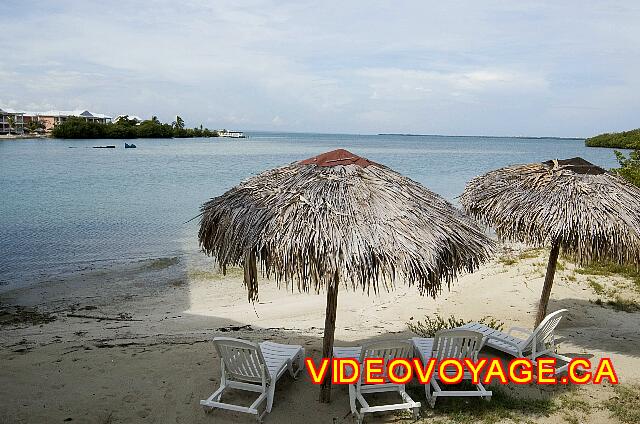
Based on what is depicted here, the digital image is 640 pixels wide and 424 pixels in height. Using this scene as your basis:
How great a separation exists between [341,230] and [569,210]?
3.22 metres

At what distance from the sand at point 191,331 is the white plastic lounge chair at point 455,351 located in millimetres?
196

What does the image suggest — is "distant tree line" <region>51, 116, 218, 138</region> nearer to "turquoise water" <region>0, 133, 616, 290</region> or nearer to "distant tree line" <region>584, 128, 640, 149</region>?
"turquoise water" <region>0, 133, 616, 290</region>

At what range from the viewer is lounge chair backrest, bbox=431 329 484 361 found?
5075 mm

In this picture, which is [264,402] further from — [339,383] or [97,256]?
[97,256]

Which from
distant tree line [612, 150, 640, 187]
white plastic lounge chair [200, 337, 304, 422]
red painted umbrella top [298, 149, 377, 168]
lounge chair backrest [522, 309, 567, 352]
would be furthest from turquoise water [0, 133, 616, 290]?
distant tree line [612, 150, 640, 187]

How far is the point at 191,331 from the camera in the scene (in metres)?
8.16

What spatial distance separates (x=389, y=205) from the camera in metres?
4.73

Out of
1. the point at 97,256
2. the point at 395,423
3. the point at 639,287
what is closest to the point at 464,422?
the point at 395,423

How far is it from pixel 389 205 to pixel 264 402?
232cm

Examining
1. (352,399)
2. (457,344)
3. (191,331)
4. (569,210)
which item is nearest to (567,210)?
(569,210)

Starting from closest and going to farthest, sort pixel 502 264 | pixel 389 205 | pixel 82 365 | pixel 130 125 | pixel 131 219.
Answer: pixel 389 205, pixel 82 365, pixel 502 264, pixel 131 219, pixel 130 125

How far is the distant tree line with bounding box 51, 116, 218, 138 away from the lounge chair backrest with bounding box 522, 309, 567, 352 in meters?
106

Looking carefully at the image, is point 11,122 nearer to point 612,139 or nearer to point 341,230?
point 612,139

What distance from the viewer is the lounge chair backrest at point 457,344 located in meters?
5.07
